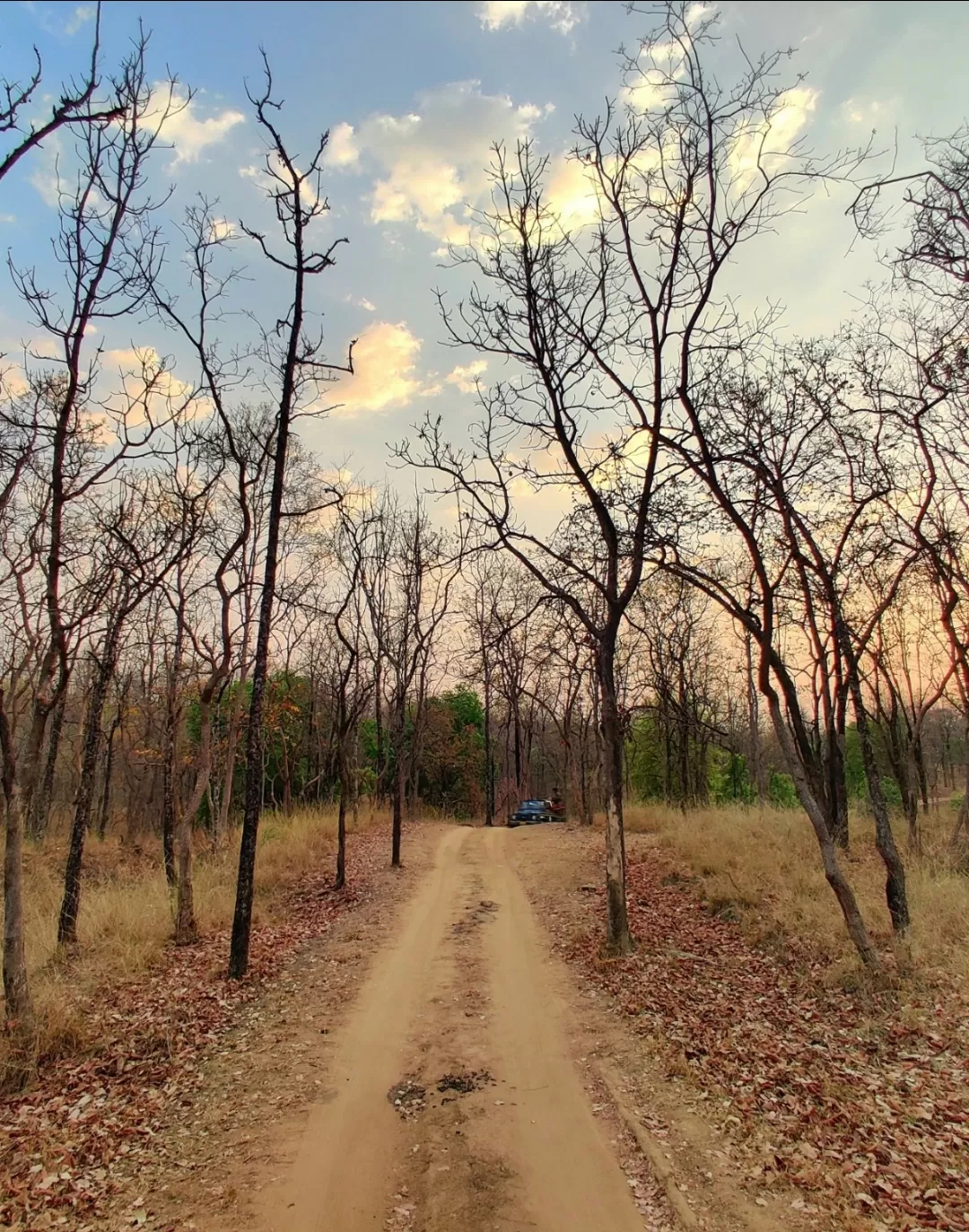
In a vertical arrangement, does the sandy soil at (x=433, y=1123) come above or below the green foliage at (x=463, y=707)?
below

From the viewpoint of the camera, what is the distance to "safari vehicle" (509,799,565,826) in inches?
1179

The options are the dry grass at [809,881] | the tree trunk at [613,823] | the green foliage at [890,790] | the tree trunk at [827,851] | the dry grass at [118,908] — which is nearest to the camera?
the dry grass at [118,908]

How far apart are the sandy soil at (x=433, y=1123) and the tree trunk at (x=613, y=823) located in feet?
3.14

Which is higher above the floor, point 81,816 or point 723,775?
point 81,816

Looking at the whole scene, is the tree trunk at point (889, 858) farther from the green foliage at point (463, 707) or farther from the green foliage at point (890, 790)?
the green foliage at point (890, 790)

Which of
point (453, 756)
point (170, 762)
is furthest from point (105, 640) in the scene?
point (453, 756)

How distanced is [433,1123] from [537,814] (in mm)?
25943

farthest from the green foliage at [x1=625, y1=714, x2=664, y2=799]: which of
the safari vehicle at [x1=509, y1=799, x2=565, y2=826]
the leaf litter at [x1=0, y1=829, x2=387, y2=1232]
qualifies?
the leaf litter at [x1=0, y1=829, x2=387, y2=1232]

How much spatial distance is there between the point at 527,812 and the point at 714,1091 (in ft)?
84.7

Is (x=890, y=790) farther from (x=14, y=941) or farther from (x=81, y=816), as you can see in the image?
(x=14, y=941)

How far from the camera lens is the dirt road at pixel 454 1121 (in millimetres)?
4113

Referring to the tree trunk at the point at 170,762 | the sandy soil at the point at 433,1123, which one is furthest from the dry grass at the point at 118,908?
the sandy soil at the point at 433,1123

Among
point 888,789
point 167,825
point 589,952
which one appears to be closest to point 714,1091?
point 589,952

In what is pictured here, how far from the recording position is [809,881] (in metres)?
11.3
